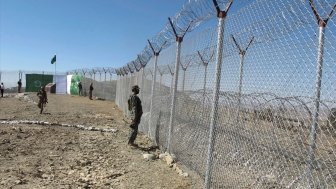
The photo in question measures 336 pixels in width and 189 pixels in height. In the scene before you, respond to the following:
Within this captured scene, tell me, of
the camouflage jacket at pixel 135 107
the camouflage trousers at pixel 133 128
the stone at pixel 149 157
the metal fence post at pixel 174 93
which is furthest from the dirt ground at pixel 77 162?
the camouflage jacket at pixel 135 107

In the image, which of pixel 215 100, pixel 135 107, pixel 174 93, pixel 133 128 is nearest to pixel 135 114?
pixel 135 107

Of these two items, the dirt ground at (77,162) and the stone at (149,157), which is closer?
the dirt ground at (77,162)

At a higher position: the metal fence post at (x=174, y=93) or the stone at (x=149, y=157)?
the metal fence post at (x=174, y=93)

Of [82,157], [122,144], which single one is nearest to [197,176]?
[82,157]

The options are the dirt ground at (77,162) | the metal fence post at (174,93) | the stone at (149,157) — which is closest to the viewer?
the dirt ground at (77,162)

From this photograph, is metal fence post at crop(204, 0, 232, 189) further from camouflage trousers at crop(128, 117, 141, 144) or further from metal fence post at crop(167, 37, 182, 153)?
camouflage trousers at crop(128, 117, 141, 144)

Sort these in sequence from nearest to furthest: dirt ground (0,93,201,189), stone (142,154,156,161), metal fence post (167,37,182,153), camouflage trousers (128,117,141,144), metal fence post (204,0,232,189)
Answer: metal fence post (204,0,232,189)
dirt ground (0,93,201,189)
metal fence post (167,37,182,153)
stone (142,154,156,161)
camouflage trousers (128,117,141,144)

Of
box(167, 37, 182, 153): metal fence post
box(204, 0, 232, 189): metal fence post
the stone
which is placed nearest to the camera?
box(204, 0, 232, 189): metal fence post

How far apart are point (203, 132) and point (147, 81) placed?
733 cm

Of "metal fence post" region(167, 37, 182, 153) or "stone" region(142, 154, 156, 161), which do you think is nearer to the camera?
"metal fence post" region(167, 37, 182, 153)

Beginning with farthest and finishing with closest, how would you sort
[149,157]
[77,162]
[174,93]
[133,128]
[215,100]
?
[133,128] → [77,162] → [149,157] → [174,93] → [215,100]

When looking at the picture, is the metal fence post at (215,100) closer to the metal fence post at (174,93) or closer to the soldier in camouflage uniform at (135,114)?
the metal fence post at (174,93)

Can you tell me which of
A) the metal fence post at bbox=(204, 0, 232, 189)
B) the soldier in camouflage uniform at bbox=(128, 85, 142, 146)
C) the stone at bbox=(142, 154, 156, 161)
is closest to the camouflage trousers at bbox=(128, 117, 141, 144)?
the soldier in camouflage uniform at bbox=(128, 85, 142, 146)

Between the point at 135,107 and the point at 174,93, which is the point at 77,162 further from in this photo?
the point at 174,93
